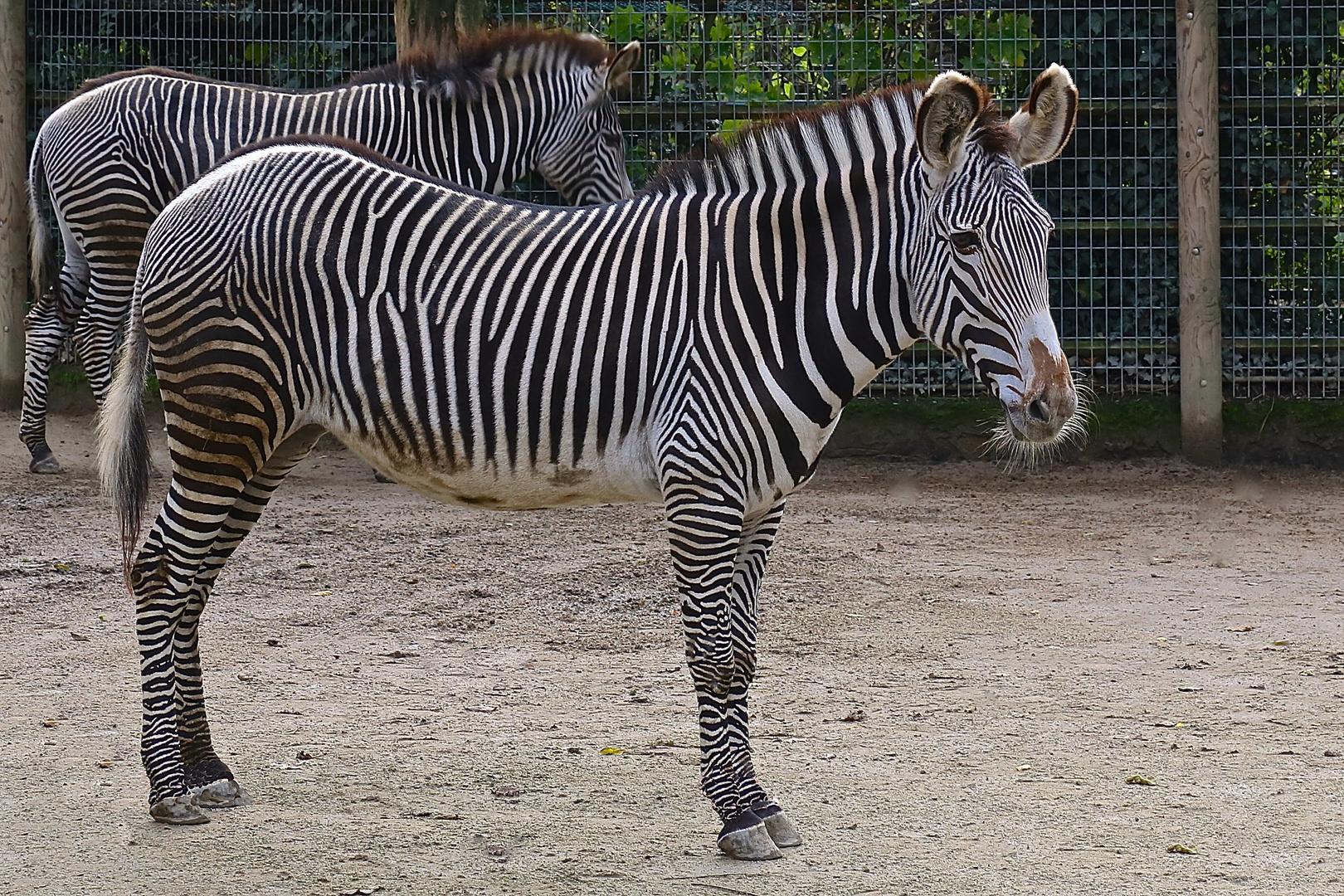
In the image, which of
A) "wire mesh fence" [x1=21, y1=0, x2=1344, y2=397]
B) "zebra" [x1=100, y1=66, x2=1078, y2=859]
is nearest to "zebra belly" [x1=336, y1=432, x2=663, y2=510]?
"zebra" [x1=100, y1=66, x2=1078, y2=859]

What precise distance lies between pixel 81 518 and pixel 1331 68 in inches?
309

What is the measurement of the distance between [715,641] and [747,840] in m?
0.52

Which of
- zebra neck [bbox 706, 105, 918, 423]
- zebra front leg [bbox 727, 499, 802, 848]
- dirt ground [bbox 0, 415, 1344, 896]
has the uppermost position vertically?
zebra neck [bbox 706, 105, 918, 423]

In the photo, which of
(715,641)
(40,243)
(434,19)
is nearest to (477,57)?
(434,19)

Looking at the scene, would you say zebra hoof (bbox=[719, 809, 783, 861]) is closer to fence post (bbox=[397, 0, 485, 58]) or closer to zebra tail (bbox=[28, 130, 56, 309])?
fence post (bbox=[397, 0, 485, 58])

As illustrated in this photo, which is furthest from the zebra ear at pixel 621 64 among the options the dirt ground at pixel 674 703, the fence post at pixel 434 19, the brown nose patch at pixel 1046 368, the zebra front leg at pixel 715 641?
the brown nose patch at pixel 1046 368

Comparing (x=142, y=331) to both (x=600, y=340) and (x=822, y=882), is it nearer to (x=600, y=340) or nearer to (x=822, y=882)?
(x=600, y=340)

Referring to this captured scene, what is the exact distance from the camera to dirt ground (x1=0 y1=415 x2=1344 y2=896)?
12.6 feet

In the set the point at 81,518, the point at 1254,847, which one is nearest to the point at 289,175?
the point at 1254,847

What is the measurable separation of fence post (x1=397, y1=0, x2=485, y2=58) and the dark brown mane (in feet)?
2.88

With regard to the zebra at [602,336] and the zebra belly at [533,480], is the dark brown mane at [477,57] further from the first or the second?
the zebra belly at [533,480]

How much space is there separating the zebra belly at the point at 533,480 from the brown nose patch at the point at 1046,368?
105cm

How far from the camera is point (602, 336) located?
4.14 metres

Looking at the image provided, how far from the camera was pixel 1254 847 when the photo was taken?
12.6 feet
